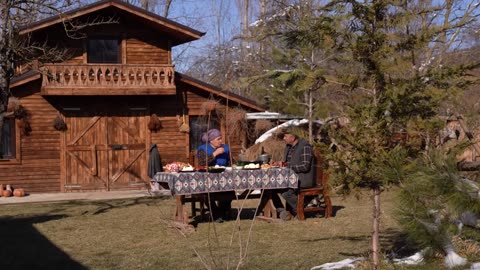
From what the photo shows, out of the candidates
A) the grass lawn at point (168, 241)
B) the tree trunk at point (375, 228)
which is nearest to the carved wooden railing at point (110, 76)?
the grass lawn at point (168, 241)

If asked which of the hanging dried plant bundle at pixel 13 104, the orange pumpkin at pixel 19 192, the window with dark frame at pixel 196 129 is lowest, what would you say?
the orange pumpkin at pixel 19 192

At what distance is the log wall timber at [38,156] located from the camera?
20062mm

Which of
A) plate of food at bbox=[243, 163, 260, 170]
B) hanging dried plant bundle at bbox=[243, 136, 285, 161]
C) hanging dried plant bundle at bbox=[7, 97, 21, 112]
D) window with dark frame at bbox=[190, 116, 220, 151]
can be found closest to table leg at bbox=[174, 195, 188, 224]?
plate of food at bbox=[243, 163, 260, 170]

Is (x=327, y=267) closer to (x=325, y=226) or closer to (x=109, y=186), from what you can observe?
(x=325, y=226)

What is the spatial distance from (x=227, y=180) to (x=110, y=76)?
32.5ft

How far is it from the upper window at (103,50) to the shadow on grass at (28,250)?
356 inches

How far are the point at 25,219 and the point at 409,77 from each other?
946 cm

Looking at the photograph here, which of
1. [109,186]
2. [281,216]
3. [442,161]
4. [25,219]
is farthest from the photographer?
[109,186]

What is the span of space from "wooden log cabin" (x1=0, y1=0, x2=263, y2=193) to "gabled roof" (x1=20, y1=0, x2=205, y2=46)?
0.03 metres

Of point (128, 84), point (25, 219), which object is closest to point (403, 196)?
point (25, 219)

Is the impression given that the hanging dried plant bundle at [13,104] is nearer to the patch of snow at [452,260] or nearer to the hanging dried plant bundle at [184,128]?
the hanging dried plant bundle at [184,128]

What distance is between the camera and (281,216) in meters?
11.9

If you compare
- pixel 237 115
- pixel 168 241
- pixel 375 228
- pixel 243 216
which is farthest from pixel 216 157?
pixel 237 115

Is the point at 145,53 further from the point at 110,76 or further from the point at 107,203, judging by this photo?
the point at 107,203
